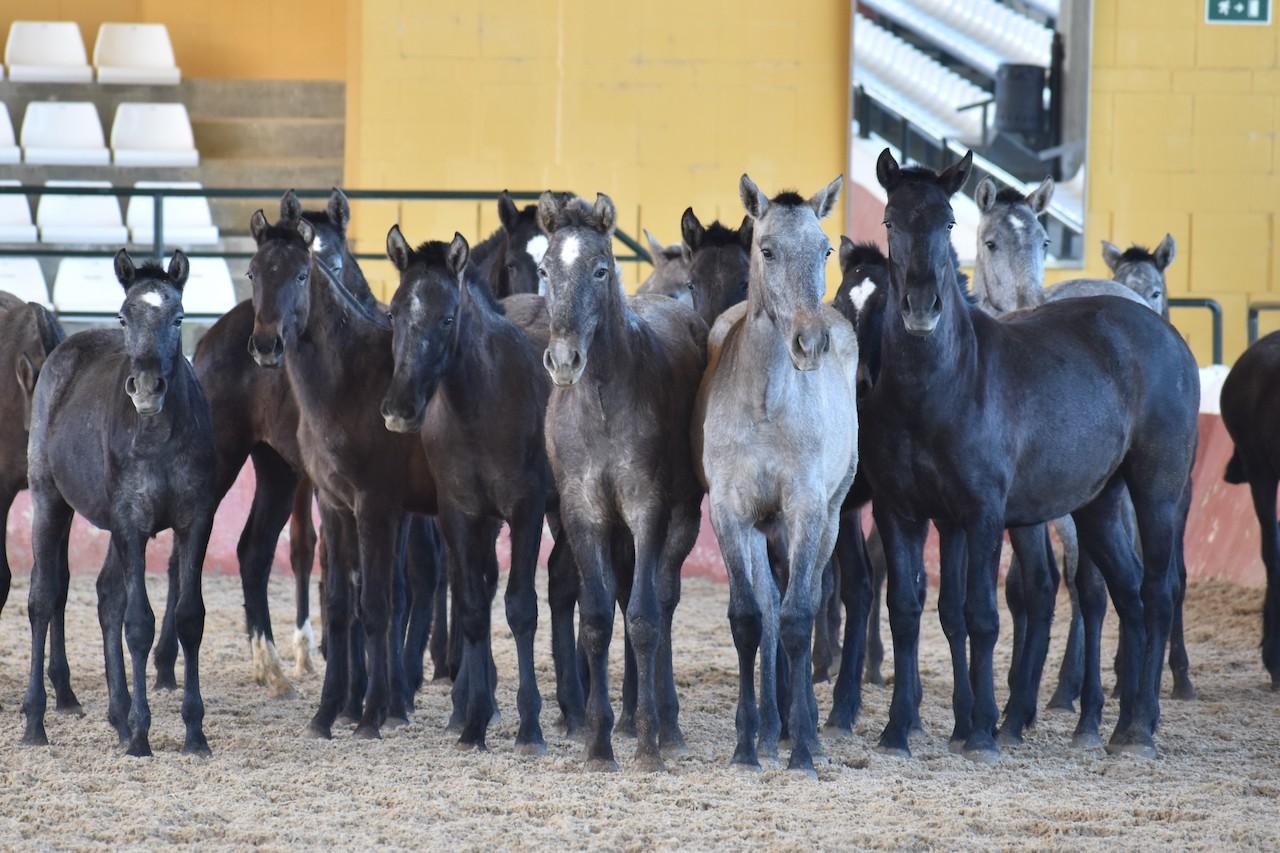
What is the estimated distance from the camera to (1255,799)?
18.9 ft

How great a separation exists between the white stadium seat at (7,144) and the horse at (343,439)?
8725 millimetres

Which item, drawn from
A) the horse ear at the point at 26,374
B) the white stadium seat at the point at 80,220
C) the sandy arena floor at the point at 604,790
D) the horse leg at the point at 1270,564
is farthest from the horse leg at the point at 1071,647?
the white stadium seat at the point at 80,220

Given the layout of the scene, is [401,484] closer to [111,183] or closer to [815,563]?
[815,563]

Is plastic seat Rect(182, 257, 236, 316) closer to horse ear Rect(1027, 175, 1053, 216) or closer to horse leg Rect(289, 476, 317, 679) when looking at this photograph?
horse leg Rect(289, 476, 317, 679)

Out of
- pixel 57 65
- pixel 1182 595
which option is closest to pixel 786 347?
pixel 1182 595

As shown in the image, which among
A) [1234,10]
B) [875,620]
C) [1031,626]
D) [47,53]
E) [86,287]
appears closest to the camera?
[1031,626]

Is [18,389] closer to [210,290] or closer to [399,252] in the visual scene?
[399,252]

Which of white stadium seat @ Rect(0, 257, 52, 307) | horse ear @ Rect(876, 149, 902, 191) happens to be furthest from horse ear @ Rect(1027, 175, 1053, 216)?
white stadium seat @ Rect(0, 257, 52, 307)

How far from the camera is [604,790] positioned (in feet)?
18.8

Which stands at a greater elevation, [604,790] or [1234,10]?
[1234,10]

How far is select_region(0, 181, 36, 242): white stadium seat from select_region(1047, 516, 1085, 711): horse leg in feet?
30.3

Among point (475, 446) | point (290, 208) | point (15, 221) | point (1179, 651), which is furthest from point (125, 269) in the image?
point (15, 221)

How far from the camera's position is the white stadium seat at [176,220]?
46.2ft

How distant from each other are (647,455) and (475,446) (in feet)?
2.42
